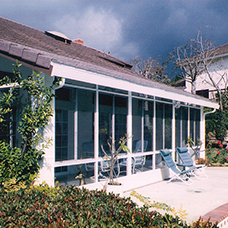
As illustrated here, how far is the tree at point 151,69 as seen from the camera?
2825 centimetres

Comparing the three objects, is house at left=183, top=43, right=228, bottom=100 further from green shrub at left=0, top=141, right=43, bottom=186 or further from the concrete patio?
green shrub at left=0, top=141, right=43, bottom=186

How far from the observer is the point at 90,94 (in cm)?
591

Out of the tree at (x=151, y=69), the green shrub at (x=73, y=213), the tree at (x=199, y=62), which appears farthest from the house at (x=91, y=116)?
the tree at (x=151, y=69)

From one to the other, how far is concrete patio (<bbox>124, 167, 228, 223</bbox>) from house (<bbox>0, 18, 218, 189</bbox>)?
594 millimetres

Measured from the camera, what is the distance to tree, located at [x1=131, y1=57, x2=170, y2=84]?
28.2m

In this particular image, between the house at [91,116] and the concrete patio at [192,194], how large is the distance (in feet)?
1.95

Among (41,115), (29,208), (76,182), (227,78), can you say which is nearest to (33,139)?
(41,115)

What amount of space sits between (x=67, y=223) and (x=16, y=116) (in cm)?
317

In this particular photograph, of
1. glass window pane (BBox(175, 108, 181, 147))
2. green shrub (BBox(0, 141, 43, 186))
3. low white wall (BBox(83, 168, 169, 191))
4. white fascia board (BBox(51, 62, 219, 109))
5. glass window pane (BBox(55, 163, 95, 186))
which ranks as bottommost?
low white wall (BBox(83, 168, 169, 191))

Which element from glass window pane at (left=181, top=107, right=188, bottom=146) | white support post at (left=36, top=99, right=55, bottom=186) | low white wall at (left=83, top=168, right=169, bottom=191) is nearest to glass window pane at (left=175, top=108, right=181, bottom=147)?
glass window pane at (left=181, top=107, right=188, bottom=146)

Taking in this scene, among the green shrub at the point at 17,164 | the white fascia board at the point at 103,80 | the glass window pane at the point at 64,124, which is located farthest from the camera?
the glass window pane at the point at 64,124

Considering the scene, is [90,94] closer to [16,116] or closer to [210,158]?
[16,116]

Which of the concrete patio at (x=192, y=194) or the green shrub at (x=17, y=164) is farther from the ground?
the green shrub at (x=17, y=164)

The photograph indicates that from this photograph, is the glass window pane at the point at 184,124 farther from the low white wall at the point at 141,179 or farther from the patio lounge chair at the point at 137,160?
the patio lounge chair at the point at 137,160
